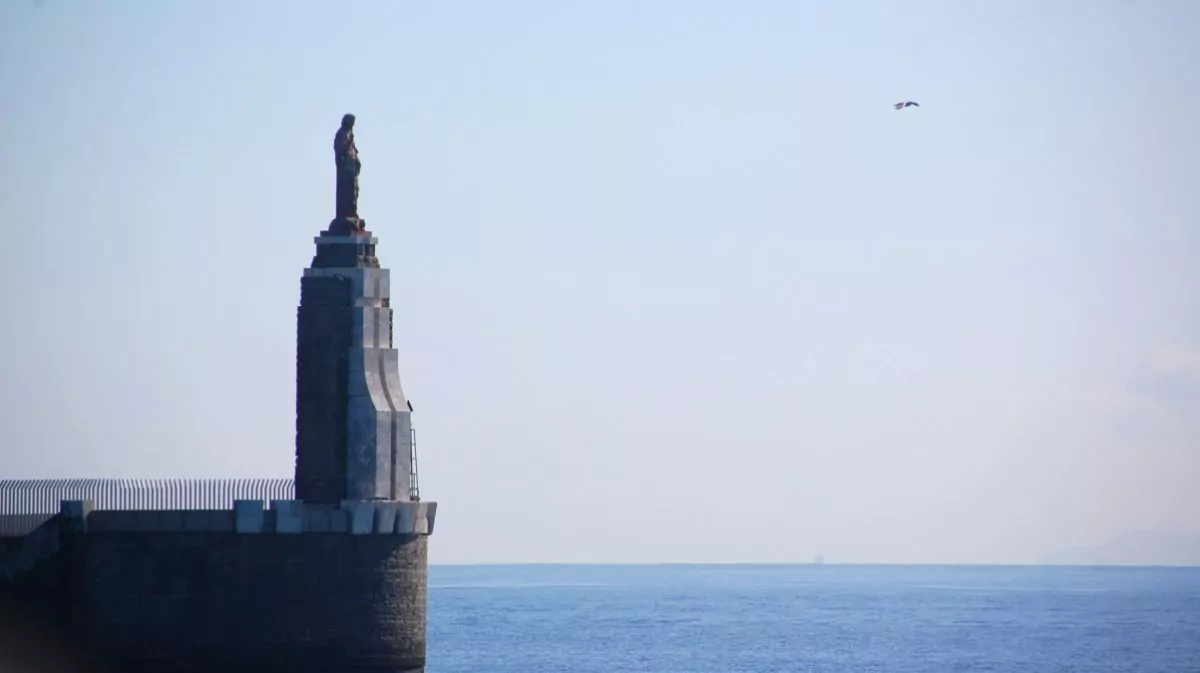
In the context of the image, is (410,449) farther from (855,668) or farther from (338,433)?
(855,668)

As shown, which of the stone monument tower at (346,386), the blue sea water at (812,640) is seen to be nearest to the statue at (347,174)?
the stone monument tower at (346,386)

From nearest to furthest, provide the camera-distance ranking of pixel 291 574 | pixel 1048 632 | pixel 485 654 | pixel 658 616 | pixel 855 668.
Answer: pixel 291 574, pixel 855 668, pixel 485 654, pixel 1048 632, pixel 658 616

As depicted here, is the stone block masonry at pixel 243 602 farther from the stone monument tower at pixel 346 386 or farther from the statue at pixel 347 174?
the statue at pixel 347 174

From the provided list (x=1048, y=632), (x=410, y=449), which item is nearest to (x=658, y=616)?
(x=1048, y=632)

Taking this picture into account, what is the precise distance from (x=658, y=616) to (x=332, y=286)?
384 feet

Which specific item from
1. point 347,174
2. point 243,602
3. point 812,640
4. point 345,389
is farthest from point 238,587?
point 812,640

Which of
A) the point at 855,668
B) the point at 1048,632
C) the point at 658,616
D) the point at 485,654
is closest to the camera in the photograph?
the point at 855,668

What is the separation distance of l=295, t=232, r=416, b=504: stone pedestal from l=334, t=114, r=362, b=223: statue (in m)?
0.95

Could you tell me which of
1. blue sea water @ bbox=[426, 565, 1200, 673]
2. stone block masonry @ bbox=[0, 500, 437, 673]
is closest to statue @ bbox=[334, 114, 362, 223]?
stone block masonry @ bbox=[0, 500, 437, 673]

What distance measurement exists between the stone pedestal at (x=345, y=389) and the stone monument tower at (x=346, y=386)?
0.08ft

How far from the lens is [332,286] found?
57125mm

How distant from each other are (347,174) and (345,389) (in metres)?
5.24

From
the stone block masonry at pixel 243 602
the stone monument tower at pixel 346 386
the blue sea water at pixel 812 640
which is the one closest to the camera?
the stone block masonry at pixel 243 602

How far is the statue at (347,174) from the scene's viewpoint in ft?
191
